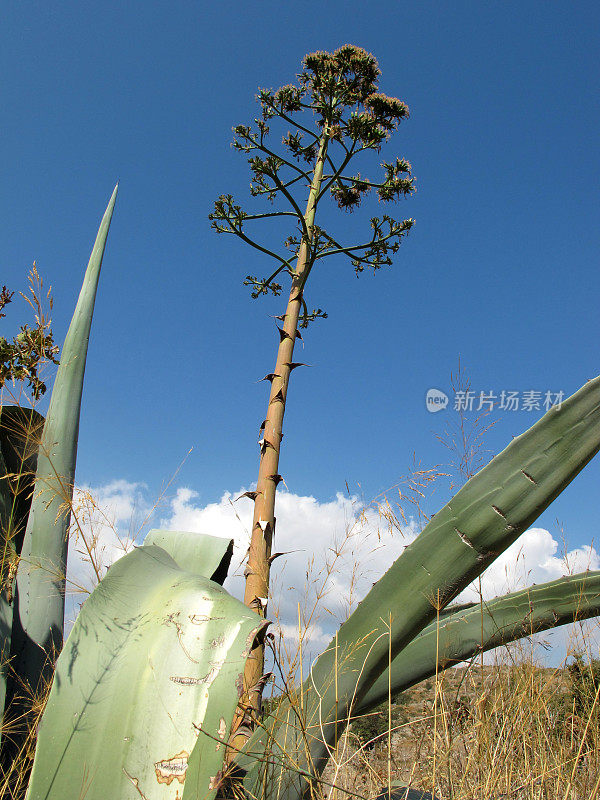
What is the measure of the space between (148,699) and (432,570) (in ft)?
1.97

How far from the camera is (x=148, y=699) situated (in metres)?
0.97

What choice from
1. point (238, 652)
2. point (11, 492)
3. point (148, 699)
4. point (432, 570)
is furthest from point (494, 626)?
point (11, 492)

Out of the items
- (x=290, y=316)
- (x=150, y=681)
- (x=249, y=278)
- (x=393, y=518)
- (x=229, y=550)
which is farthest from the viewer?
(x=249, y=278)

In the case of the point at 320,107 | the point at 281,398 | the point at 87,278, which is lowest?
the point at 281,398

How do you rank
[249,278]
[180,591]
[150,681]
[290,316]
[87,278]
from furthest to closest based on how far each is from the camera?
[249,278]
[290,316]
[87,278]
[180,591]
[150,681]

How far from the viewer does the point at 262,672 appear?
5.24ft

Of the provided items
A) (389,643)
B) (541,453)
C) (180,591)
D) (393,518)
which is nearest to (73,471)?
(180,591)

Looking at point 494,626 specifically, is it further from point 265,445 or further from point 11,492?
point 11,492

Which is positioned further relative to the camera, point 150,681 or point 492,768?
point 492,768

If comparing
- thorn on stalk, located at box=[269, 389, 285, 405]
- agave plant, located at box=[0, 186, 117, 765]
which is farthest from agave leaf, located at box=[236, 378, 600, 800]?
thorn on stalk, located at box=[269, 389, 285, 405]

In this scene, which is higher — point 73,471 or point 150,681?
point 73,471

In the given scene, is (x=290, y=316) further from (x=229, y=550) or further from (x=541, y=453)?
(x=541, y=453)

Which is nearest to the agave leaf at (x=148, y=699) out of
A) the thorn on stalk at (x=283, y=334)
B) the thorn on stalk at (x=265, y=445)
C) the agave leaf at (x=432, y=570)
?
the agave leaf at (x=432, y=570)

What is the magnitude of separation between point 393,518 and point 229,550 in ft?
1.80
